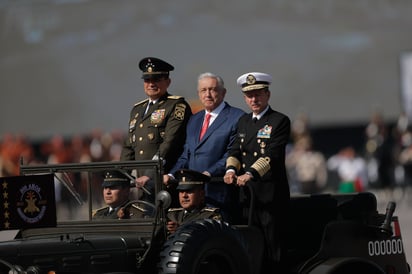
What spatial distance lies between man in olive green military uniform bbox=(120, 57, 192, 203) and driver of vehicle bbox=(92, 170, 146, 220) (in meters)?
0.75

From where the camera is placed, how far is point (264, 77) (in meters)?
8.46

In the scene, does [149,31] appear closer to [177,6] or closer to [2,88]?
[177,6]

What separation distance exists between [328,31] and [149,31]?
17.7 feet


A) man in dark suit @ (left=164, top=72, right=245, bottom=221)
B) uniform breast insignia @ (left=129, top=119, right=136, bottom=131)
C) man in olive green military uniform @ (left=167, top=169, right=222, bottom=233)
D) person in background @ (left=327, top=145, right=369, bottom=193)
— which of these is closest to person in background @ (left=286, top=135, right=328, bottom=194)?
person in background @ (left=327, top=145, right=369, bottom=193)

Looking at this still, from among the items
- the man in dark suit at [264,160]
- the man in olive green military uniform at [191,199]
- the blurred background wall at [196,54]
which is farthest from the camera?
the blurred background wall at [196,54]

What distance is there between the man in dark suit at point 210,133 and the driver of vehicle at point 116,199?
2.27ft

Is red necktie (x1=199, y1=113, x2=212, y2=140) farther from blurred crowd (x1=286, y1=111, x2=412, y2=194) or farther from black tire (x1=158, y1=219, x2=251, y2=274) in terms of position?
blurred crowd (x1=286, y1=111, x2=412, y2=194)

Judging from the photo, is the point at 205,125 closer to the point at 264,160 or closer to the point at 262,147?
the point at 262,147

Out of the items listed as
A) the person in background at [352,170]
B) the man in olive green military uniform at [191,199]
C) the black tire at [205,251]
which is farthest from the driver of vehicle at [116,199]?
the person in background at [352,170]

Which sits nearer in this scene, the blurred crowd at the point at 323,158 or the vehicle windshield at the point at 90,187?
the vehicle windshield at the point at 90,187

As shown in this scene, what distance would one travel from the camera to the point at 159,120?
8.87 m

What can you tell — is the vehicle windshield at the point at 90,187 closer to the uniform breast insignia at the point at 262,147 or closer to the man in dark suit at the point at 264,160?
the man in dark suit at the point at 264,160

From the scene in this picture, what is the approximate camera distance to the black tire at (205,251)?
23.6 feet

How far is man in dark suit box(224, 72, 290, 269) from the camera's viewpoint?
826 cm
